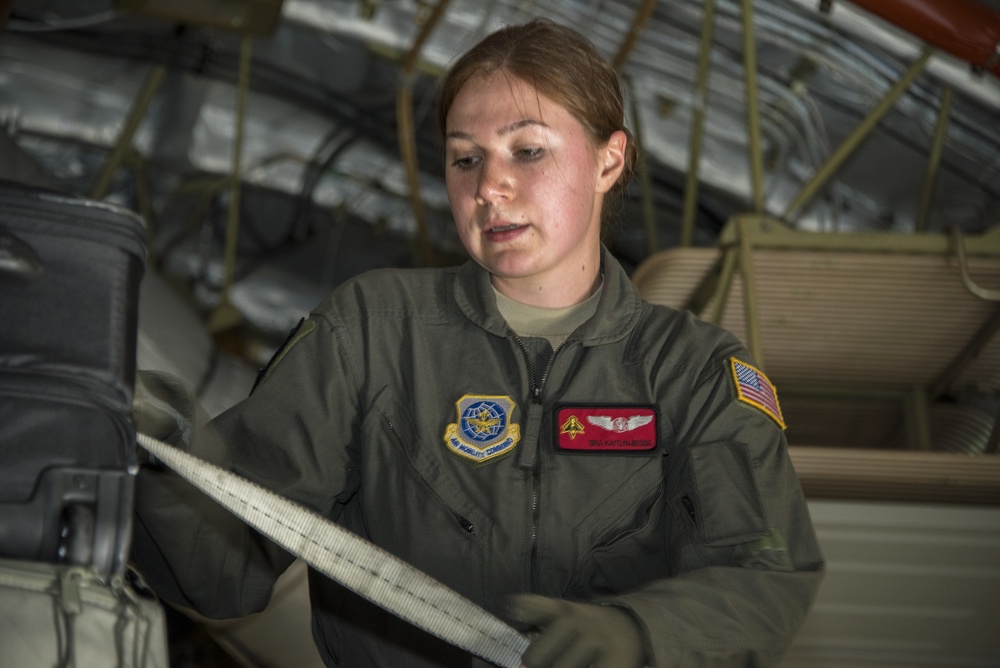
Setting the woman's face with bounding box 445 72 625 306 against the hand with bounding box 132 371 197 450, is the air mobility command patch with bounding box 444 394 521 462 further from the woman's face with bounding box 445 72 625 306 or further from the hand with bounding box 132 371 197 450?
the hand with bounding box 132 371 197 450

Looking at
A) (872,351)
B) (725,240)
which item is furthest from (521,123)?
(872,351)

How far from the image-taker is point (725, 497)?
→ 1.19 meters

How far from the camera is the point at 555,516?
1.25 metres

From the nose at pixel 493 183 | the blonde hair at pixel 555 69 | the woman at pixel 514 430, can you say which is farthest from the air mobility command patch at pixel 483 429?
the blonde hair at pixel 555 69

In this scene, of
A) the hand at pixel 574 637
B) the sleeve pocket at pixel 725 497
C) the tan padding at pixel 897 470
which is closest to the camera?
the hand at pixel 574 637

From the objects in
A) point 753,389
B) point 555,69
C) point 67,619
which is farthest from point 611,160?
point 67,619

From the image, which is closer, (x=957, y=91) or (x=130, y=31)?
(x=957, y=91)

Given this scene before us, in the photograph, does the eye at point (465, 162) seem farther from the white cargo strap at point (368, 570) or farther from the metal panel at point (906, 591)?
the metal panel at point (906, 591)

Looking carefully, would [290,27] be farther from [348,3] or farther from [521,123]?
[521,123]

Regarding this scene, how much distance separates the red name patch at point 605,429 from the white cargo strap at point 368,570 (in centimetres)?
26

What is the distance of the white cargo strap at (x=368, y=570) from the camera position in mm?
1030

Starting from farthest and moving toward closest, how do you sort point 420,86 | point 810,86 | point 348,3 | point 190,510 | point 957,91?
point 420,86, point 348,3, point 810,86, point 957,91, point 190,510

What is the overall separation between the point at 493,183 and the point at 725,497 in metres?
0.44

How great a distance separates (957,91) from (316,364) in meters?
2.18
